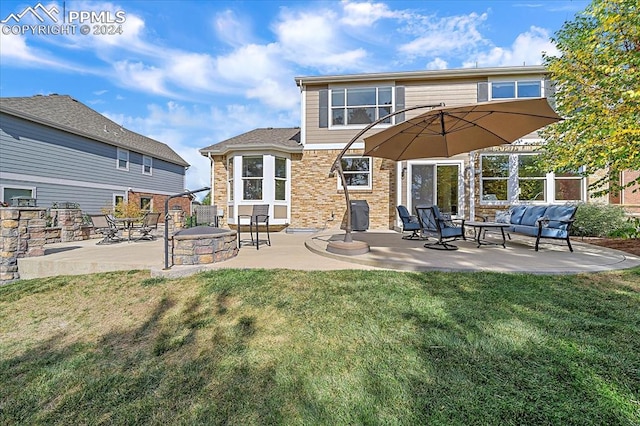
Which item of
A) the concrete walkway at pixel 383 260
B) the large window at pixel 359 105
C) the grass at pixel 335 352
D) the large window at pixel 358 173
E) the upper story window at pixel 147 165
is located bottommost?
the grass at pixel 335 352

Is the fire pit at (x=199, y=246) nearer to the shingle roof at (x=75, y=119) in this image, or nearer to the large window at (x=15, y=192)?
the large window at (x=15, y=192)

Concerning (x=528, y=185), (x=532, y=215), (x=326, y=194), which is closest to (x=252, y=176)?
(x=326, y=194)

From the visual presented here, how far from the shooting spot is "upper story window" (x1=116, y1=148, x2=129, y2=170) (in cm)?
1656

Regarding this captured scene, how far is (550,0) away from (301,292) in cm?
1138

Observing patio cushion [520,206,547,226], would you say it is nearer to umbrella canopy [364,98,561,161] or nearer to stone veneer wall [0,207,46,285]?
umbrella canopy [364,98,561,161]

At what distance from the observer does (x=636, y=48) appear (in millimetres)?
6715

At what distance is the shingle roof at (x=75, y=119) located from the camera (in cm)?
1266

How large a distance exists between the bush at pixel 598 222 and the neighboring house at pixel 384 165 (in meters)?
1.66

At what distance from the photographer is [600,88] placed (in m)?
7.10

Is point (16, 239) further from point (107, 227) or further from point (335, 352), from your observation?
point (335, 352)

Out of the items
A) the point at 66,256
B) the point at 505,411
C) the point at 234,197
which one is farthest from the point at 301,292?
the point at 234,197

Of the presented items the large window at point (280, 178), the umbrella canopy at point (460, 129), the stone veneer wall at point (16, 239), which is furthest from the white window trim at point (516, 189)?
the stone veneer wall at point (16, 239)

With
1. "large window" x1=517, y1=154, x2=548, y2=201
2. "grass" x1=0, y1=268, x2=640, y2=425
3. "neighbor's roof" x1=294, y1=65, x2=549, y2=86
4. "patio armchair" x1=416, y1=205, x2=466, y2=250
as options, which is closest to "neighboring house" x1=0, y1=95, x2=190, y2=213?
"grass" x1=0, y1=268, x2=640, y2=425

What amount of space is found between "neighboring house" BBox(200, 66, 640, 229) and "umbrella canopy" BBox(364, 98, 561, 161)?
3821 mm
